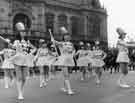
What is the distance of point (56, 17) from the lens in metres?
41.7

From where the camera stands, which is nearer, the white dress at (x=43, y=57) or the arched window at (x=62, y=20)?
the white dress at (x=43, y=57)

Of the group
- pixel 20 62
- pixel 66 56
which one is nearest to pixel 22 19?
pixel 66 56

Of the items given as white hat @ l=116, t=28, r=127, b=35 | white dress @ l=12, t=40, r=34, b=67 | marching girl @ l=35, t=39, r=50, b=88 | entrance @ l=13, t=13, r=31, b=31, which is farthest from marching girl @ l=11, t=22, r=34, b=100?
entrance @ l=13, t=13, r=31, b=31

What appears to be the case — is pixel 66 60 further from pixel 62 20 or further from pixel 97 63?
pixel 62 20

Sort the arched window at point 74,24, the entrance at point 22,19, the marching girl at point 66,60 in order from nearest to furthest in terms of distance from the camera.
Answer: the marching girl at point 66,60
the entrance at point 22,19
the arched window at point 74,24

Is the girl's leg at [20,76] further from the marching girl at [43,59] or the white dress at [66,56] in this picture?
the marching girl at [43,59]

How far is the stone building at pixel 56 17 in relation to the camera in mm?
35469

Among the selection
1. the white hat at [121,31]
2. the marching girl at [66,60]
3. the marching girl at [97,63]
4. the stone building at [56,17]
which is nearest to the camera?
the marching girl at [66,60]

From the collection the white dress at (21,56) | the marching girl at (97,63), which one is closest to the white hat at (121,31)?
the marching girl at (97,63)

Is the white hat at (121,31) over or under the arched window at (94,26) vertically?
under

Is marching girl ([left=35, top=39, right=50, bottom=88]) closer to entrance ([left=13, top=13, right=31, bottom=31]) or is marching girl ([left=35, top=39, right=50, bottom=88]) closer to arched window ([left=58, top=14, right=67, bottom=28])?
entrance ([left=13, top=13, right=31, bottom=31])

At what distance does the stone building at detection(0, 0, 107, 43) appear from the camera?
1396 inches

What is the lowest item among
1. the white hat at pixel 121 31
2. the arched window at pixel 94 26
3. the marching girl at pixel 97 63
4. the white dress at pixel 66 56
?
the marching girl at pixel 97 63

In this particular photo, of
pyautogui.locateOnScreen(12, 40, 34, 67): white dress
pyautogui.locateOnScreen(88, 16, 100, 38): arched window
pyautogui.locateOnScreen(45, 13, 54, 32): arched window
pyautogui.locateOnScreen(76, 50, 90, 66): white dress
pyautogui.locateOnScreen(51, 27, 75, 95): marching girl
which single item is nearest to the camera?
pyautogui.locateOnScreen(12, 40, 34, 67): white dress
